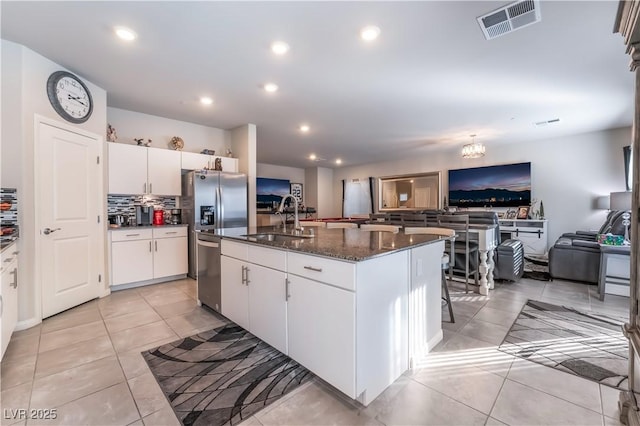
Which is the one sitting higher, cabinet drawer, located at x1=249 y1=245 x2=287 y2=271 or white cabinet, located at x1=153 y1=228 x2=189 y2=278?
cabinet drawer, located at x1=249 y1=245 x2=287 y2=271

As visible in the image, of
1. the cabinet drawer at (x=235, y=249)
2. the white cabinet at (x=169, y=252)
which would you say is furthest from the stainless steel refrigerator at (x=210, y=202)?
→ the cabinet drawer at (x=235, y=249)

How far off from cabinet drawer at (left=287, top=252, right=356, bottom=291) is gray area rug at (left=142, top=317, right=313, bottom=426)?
2.40 feet

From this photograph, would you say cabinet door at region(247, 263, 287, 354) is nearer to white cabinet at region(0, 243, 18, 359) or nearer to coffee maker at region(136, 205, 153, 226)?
white cabinet at region(0, 243, 18, 359)

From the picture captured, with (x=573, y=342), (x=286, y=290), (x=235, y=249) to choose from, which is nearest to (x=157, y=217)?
(x=235, y=249)

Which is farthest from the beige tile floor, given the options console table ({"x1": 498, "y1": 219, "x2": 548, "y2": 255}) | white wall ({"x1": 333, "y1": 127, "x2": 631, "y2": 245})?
white wall ({"x1": 333, "y1": 127, "x2": 631, "y2": 245})

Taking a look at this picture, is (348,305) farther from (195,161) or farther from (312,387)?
(195,161)

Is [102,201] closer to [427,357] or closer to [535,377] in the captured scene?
[427,357]

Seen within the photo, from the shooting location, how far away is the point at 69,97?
9.95ft

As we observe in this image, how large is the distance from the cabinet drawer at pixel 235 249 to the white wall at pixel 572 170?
6.51 metres

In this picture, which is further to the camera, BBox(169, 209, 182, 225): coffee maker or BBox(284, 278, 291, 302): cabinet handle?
BBox(169, 209, 182, 225): coffee maker

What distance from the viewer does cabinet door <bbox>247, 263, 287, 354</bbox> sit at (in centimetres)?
194

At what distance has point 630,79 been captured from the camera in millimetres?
3016

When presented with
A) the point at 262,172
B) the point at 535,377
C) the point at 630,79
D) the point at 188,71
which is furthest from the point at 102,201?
the point at 630,79

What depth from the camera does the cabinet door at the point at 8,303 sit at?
1.93m
